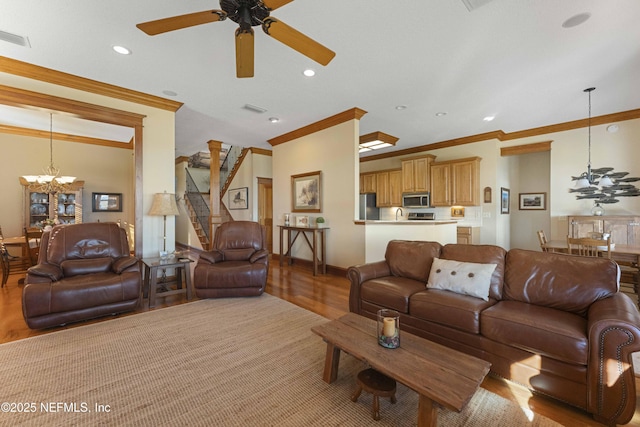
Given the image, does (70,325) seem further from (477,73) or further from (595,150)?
(595,150)

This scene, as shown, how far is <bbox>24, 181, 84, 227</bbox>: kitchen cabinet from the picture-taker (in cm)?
558

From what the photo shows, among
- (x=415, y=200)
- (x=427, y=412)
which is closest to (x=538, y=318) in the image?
(x=427, y=412)

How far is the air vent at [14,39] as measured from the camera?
8.46 ft

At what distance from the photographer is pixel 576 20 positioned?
2.41 metres

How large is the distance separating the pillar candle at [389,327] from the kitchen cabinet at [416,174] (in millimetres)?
5572

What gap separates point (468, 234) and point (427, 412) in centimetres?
536

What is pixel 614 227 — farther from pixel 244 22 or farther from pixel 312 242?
pixel 244 22

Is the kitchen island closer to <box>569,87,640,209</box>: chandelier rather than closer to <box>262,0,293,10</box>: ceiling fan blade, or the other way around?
<box>569,87,640,209</box>: chandelier

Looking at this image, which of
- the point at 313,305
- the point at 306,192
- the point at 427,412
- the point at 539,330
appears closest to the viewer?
the point at 427,412

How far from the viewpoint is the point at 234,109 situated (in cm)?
450

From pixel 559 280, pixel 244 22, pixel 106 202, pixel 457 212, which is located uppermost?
pixel 244 22

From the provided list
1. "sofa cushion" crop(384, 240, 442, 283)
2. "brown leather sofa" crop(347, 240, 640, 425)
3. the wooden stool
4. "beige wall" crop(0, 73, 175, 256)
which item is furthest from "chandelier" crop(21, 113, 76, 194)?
the wooden stool

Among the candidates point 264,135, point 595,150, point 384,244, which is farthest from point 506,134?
point 264,135

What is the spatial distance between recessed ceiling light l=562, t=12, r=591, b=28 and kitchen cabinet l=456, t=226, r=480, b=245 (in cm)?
408
